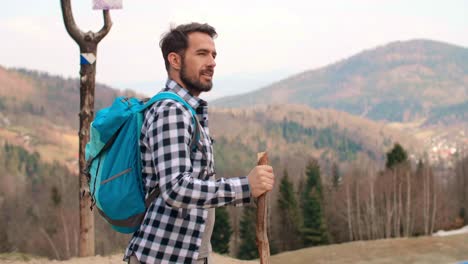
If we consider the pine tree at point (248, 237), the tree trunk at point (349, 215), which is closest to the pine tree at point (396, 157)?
the tree trunk at point (349, 215)

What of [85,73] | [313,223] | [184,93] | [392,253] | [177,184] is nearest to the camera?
[177,184]

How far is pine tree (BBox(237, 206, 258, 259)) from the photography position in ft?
154

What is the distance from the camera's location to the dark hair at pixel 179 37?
8.47 ft

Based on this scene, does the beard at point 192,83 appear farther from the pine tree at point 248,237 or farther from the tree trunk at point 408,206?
the pine tree at point 248,237

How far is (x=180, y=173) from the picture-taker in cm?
226

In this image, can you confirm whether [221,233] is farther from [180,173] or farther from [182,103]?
[180,173]

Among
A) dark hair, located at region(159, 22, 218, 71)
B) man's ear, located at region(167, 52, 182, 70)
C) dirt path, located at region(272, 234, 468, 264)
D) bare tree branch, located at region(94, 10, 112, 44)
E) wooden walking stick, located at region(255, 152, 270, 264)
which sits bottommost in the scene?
dirt path, located at region(272, 234, 468, 264)

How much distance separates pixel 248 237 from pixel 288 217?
3.69 m

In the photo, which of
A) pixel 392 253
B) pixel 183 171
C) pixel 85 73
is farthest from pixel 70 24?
pixel 392 253

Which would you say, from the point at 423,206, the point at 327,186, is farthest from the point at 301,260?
the point at 327,186

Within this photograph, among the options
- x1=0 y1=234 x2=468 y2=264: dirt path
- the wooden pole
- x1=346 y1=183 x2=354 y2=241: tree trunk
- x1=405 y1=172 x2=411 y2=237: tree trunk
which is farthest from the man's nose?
x1=346 y1=183 x2=354 y2=241: tree trunk

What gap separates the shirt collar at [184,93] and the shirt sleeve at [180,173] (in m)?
0.21

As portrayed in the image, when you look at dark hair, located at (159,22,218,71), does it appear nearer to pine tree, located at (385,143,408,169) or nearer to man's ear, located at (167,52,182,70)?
man's ear, located at (167,52,182,70)

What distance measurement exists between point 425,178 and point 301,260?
26592mm
